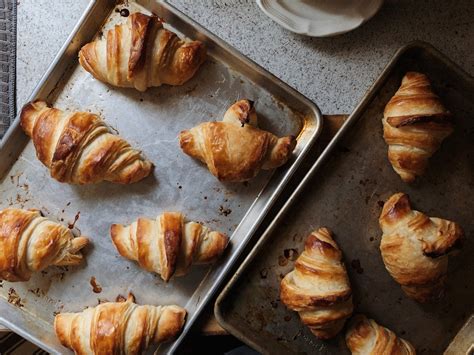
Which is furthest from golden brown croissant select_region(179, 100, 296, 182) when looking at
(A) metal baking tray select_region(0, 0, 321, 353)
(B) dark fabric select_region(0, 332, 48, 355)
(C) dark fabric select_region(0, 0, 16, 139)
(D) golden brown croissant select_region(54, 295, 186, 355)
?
(B) dark fabric select_region(0, 332, 48, 355)

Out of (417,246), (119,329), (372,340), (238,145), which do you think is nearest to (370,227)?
(417,246)

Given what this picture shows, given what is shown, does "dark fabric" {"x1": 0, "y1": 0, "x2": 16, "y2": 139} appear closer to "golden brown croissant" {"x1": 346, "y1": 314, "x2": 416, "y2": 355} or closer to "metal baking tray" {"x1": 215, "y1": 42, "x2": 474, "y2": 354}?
"metal baking tray" {"x1": 215, "y1": 42, "x2": 474, "y2": 354}

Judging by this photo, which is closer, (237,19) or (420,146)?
(420,146)

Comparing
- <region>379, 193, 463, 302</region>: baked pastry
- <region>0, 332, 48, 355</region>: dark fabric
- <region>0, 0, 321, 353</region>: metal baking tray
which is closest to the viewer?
<region>379, 193, 463, 302</region>: baked pastry

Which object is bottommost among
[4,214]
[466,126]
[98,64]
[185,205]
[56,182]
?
[4,214]

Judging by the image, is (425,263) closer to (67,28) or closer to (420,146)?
(420,146)

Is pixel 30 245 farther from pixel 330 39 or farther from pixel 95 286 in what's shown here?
pixel 330 39

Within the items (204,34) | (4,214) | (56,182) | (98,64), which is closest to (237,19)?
(204,34)
